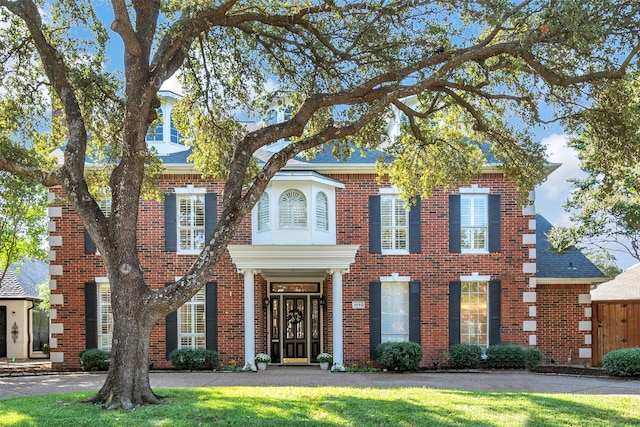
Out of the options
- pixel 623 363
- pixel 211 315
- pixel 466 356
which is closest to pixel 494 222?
pixel 466 356

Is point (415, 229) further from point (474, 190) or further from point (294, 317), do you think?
point (294, 317)

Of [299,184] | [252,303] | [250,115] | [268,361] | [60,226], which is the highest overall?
[250,115]

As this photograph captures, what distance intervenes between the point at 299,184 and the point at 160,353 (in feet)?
19.9

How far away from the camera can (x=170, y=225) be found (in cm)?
1805

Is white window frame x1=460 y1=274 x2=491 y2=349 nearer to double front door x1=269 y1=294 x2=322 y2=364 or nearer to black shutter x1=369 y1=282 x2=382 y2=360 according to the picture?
black shutter x1=369 y1=282 x2=382 y2=360

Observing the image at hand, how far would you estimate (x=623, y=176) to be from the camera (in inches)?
609

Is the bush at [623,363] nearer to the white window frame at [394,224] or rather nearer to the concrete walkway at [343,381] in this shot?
the concrete walkway at [343,381]

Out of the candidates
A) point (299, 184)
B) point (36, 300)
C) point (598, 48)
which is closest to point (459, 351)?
point (299, 184)

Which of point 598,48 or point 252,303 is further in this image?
point 252,303

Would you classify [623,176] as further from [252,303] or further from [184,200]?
[184,200]

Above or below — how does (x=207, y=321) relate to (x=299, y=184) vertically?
below

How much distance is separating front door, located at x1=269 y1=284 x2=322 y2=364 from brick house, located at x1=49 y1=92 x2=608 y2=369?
2.81 feet

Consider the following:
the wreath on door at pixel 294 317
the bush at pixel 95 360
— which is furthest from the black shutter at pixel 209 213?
the bush at pixel 95 360

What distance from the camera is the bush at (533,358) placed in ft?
55.9
